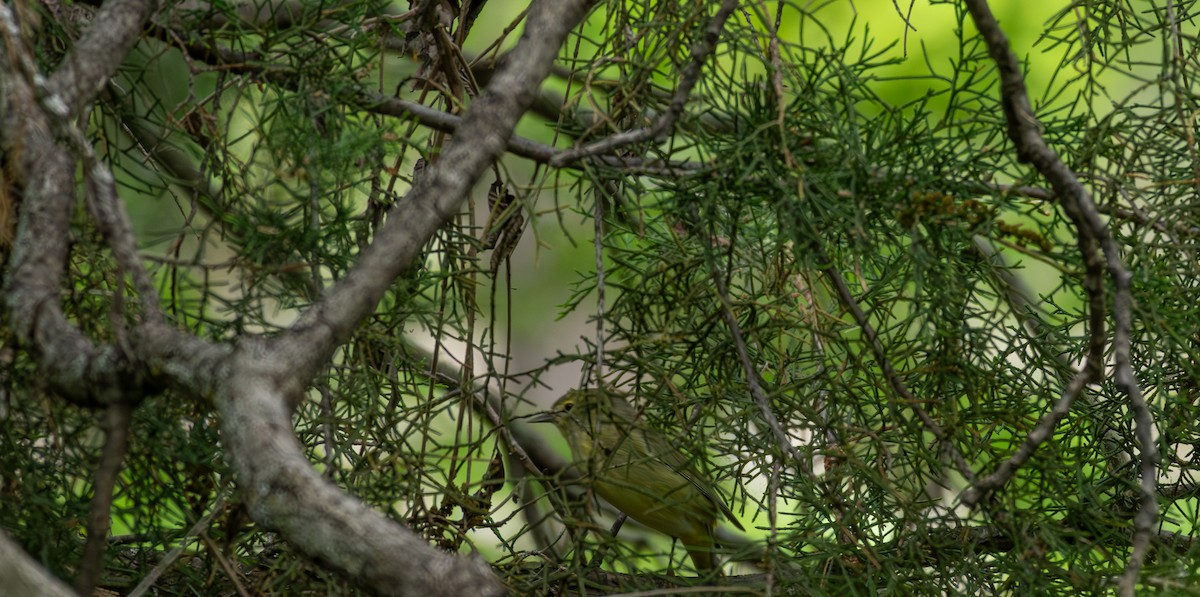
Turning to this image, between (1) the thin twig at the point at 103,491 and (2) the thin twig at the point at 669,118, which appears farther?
(2) the thin twig at the point at 669,118

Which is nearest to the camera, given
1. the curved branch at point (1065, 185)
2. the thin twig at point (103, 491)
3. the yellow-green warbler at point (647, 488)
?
the thin twig at point (103, 491)

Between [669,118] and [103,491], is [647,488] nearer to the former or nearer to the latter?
[669,118]

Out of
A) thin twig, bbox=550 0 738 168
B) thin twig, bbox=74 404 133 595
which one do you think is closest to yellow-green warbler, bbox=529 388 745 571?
thin twig, bbox=550 0 738 168

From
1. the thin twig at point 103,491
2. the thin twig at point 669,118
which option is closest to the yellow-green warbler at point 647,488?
the thin twig at point 669,118

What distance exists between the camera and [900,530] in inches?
58.2

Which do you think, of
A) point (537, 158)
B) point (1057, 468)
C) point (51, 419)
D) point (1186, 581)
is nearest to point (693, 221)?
point (537, 158)

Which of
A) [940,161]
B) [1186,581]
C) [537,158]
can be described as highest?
[940,161]

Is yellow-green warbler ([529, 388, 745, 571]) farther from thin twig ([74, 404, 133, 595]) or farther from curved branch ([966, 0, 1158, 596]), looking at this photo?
thin twig ([74, 404, 133, 595])

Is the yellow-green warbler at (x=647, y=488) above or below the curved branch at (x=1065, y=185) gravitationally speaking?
above

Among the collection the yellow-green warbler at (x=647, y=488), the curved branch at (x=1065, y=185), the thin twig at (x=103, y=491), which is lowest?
the thin twig at (x=103, y=491)

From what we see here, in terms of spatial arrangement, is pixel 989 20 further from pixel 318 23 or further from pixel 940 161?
pixel 318 23

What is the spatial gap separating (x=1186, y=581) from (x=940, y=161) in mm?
585

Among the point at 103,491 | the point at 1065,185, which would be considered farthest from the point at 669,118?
the point at 103,491

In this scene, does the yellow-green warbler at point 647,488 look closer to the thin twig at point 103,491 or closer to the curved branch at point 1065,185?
the curved branch at point 1065,185
